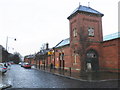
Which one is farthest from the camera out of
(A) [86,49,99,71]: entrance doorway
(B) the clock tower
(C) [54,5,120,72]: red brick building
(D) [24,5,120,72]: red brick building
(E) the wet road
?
(B) the clock tower

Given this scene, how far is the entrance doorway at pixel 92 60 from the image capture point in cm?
2323

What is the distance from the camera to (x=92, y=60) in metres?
23.6

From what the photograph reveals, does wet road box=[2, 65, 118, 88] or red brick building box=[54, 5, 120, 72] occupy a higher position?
red brick building box=[54, 5, 120, 72]

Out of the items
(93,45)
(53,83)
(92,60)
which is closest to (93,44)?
(93,45)

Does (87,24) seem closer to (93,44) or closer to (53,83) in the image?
(93,44)

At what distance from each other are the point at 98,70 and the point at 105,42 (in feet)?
17.4

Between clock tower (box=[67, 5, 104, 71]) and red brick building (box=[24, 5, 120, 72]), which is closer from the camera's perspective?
red brick building (box=[24, 5, 120, 72])

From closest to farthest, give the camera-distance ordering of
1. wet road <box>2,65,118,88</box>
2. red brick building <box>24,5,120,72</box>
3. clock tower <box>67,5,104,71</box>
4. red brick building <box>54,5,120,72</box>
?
wet road <box>2,65,118,88</box>, red brick building <box>24,5,120,72</box>, red brick building <box>54,5,120,72</box>, clock tower <box>67,5,104,71</box>

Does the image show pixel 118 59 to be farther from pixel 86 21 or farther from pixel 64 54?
pixel 64 54

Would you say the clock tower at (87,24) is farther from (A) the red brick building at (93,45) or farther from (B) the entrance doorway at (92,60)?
(B) the entrance doorway at (92,60)

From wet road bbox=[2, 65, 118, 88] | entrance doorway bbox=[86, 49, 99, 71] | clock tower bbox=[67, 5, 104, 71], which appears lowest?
wet road bbox=[2, 65, 118, 88]

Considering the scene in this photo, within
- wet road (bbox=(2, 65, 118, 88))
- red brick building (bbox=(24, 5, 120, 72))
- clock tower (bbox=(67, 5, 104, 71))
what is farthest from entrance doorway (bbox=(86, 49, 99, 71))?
wet road (bbox=(2, 65, 118, 88))

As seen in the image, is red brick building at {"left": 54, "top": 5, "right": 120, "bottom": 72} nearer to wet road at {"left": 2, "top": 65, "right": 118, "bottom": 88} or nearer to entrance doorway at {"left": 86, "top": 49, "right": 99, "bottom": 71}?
entrance doorway at {"left": 86, "top": 49, "right": 99, "bottom": 71}

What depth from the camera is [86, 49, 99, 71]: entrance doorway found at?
76.2ft
